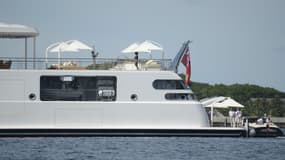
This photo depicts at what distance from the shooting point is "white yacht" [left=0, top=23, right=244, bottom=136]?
45.4m

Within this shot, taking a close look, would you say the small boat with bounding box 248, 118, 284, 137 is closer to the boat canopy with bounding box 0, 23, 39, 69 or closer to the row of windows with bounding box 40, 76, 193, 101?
the row of windows with bounding box 40, 76, 193, 101

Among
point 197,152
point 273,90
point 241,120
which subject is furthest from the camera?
point 273,90

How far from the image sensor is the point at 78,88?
46500mm

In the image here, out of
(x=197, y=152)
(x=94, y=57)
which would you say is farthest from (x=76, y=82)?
(x=197, y=152)

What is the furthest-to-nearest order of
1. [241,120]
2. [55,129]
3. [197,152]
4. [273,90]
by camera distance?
[273,90] < [241,120] < [55,129] < [197,152]

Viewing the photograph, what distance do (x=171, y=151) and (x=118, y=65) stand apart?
286 inches

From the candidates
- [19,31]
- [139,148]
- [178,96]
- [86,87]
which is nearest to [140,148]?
[139,148]

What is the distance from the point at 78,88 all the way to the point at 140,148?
5516 millimetres

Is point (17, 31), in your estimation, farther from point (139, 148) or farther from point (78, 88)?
point (139, 148)

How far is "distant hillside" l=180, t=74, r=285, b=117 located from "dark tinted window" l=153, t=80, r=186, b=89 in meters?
34.6

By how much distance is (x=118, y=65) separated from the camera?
1866 inches

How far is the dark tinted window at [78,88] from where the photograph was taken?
4619 centimetres

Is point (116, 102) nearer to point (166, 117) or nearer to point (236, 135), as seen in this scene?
point (166, 117)

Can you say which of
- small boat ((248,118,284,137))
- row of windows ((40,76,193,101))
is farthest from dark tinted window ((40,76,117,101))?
small boat ((248,118,284,137))
